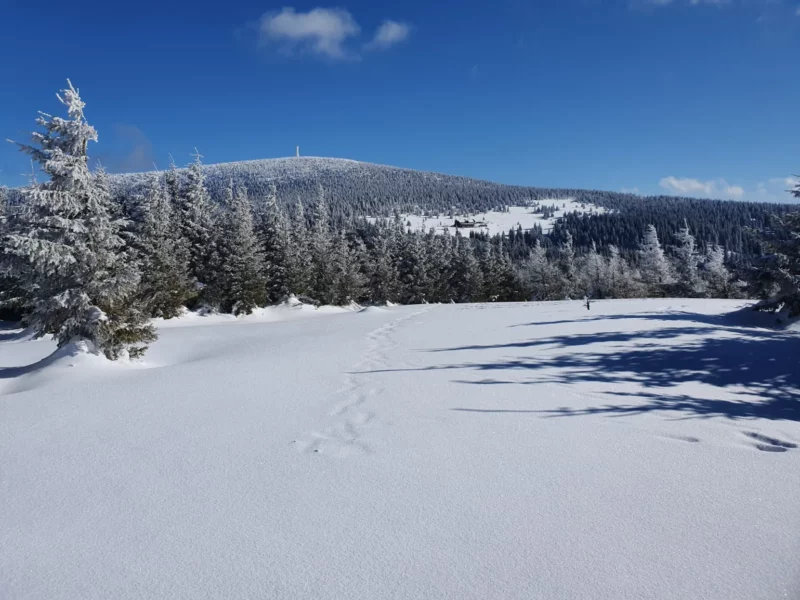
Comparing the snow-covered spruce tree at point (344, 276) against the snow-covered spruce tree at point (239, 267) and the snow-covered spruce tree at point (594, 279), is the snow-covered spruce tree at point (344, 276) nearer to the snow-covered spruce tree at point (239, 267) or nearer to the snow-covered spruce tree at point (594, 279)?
the snow-covered spruce tree at point (239, 267)

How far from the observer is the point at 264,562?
299 centimetres

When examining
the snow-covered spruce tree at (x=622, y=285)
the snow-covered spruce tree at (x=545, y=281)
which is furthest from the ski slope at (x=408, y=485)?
the snow-covered spruce tree at (x=622, y=285)

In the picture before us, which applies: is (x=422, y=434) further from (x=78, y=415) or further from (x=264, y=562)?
(x=78, y=415)

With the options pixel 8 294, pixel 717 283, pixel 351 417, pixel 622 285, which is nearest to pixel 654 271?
pixel 622 285

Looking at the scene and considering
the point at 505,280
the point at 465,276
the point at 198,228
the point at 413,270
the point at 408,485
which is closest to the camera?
the point at 408,485

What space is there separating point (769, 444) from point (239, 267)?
3132cm

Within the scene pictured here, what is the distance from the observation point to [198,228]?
3472cm

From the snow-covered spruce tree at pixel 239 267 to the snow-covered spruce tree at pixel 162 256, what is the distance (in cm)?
226

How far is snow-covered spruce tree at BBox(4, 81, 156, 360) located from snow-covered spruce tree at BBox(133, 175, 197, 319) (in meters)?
15.5

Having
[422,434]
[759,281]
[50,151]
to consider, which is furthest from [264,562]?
[759,281]

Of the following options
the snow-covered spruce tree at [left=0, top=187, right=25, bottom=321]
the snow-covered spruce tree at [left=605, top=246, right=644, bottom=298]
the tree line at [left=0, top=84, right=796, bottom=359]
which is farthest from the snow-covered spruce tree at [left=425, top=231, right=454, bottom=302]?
the snow-covered spruce tree at [left=0, top=187, right=25, bottom=321]

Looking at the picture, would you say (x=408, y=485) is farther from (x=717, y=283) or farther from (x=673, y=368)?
(x=717, y=283)

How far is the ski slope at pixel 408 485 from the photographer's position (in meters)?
2.84

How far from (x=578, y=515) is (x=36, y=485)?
4.85m
